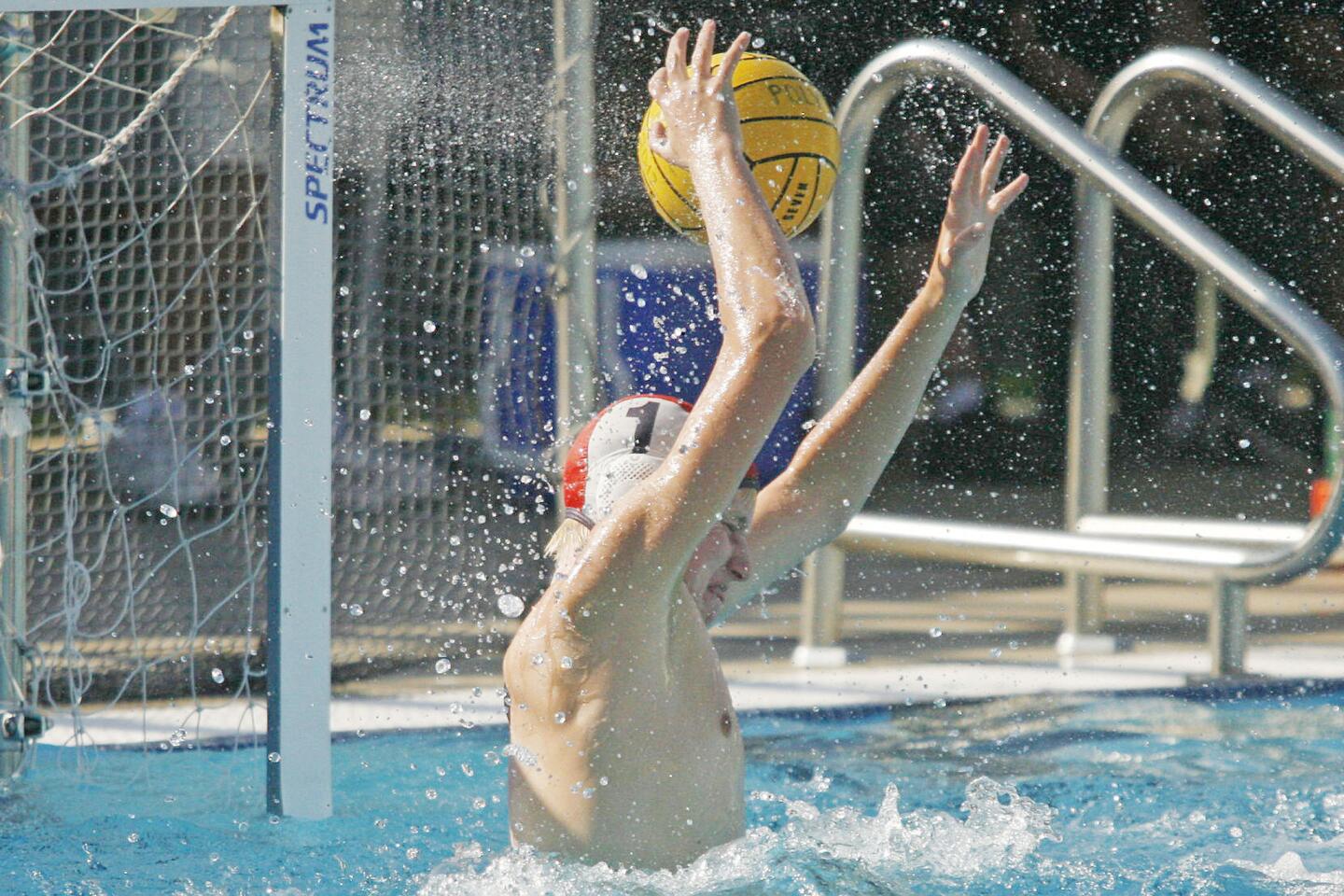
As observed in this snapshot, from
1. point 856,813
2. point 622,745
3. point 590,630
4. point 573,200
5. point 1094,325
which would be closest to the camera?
point 590,630

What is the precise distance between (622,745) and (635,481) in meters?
0.41

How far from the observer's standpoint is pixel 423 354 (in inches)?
180

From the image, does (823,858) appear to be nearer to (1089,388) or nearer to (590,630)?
(590,630)

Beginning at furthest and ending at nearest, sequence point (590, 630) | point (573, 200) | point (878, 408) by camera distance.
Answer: point (573, 200) < point (878, 408) < point (590, 630)

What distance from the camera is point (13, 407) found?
3.36 meters

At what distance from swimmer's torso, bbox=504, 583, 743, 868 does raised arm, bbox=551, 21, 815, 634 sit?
179mm

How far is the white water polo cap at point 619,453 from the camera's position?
2119mm

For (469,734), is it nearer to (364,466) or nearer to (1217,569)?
(364,466)

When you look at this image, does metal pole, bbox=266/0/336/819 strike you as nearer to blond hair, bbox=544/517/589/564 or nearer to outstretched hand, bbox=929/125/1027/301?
blond hair, bbox=544/517/589/564

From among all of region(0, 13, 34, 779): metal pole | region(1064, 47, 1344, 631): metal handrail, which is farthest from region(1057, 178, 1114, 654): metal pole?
region(0, 13, 34, 779): metal pole

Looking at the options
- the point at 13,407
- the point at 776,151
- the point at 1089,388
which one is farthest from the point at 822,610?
the point at 13,407

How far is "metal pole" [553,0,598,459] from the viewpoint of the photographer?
4.91m

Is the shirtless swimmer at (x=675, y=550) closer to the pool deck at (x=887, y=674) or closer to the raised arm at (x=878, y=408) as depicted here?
the raised arm at (x=878, y=408)

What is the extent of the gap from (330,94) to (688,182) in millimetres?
911
